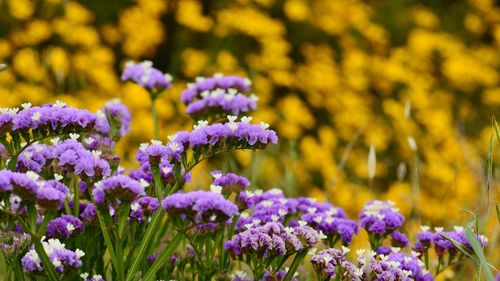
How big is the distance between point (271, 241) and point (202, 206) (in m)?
0.30

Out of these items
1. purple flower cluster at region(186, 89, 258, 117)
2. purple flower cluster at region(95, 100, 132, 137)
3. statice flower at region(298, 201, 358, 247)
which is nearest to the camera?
statice flower at region(298, 201, 358, 247)

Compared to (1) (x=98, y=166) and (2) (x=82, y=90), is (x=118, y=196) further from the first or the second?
(2) (x=82, y=90)

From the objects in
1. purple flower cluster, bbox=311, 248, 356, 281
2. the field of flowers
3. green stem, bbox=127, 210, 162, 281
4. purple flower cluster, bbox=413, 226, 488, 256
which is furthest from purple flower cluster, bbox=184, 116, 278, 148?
the field of flowers

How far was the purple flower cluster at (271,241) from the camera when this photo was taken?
1.78m

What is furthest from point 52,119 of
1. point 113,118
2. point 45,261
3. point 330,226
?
point 330,226

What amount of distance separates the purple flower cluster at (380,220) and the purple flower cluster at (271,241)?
31cm

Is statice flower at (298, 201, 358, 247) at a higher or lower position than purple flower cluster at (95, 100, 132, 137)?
lower

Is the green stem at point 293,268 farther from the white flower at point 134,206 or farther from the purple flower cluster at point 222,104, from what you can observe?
the purple flower cluster at point 222,104

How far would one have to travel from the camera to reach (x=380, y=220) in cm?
217

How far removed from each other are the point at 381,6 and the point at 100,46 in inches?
128

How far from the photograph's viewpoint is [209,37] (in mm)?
8219

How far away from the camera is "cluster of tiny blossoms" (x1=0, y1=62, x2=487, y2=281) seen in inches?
62.9

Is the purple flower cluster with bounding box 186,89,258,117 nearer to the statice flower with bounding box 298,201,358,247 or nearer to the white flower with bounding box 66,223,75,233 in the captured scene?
the statice flower with bounding box 298,201,358,247

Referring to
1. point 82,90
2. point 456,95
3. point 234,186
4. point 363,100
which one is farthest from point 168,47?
point 234,186
